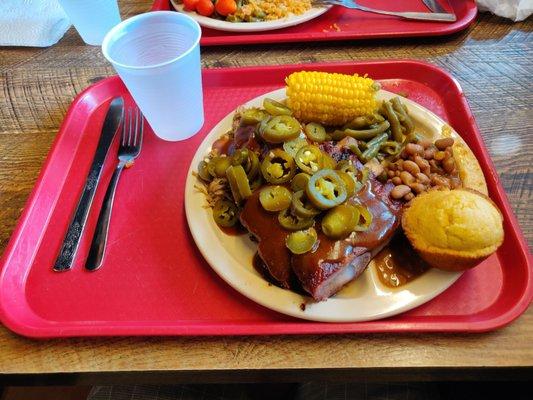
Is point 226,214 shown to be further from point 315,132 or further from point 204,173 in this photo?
point 315,132

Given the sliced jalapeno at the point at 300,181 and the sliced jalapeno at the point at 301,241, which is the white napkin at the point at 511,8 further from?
the sliced jalapeno at the point at 301,241

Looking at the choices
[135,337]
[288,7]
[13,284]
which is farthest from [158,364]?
[288,7]

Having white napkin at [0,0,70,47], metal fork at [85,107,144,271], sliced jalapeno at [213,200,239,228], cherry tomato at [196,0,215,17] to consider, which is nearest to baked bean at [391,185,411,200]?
sliced jalapeno at [213,200,239,228]

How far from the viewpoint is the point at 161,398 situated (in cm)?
165

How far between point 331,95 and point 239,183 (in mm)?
547

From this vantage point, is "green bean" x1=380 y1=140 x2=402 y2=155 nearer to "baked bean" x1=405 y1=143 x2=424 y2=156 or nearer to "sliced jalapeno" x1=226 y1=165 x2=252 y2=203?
"baked bean" x1=405 y1=143 x2=424 y2=156

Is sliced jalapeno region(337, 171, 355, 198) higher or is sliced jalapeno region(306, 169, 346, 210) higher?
sliced jalapeno region(306, 169, 346, 210)

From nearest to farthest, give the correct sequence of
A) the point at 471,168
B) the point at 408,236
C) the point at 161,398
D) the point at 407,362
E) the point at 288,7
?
the point at 407,362 < the point at 408,236 < the point at 471,168 < the point at 161,398 < the point at 288,7

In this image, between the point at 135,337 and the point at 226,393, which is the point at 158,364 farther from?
the point at 226,393

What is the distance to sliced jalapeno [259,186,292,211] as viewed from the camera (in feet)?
4.32

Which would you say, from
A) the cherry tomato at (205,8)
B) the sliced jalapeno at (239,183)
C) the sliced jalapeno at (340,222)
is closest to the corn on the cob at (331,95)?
the sliced jalapeno at (239,183)

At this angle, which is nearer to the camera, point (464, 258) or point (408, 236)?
point (464, 258)

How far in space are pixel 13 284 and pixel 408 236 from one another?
4.52 feet

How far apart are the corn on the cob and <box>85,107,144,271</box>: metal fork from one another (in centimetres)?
71
